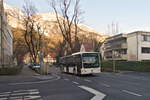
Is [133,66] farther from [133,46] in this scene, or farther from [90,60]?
[133,46]

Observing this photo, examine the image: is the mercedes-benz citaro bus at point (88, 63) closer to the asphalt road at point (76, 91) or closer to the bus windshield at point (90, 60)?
the bus windshield at point (90, 60)

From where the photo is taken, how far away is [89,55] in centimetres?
2739

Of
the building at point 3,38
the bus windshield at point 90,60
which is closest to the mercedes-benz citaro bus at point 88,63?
the bus windshield at point 90,60

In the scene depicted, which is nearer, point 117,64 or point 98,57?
point 98,57

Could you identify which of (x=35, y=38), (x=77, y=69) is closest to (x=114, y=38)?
(x=35, y=38)

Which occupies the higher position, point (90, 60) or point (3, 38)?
point (3, 38)

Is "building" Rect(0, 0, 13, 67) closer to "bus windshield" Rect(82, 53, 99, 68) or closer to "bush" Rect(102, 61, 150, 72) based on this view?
"bus windshield" Rect(82, 53, 99, 68)

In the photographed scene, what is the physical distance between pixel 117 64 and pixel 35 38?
62.2 ft

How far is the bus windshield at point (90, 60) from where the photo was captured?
26992 mm

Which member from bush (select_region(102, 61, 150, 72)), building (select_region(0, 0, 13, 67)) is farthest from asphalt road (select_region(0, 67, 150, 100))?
building (select_region(0, 0, 13, 67))

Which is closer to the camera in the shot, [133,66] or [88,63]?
[88,63]

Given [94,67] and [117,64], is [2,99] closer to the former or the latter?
[94,67]

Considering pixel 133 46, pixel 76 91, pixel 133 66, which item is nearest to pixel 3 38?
pixel 133 66

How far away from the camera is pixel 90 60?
27266 mm
